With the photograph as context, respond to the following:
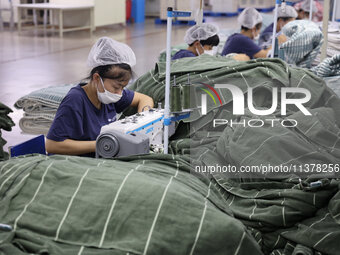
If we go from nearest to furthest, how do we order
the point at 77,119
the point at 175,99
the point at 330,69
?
the point at 175,99
the point at 77,119
the point at 330,69

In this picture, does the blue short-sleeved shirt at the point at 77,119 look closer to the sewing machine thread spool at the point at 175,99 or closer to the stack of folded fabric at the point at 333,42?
the sewing machine thread spool at the point at 175,99

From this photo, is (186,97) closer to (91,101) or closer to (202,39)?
(91,101)

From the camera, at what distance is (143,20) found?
40.6ft

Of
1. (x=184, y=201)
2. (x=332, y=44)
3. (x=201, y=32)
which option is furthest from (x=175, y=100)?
(x=332, y=44)

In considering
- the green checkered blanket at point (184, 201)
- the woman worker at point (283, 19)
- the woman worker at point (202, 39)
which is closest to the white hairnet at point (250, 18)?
the woman worker at point (283, 19)

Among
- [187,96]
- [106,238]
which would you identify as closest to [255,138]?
[187,96]

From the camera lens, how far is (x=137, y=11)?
39.5 ft

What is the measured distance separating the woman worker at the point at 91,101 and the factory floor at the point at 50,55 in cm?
125

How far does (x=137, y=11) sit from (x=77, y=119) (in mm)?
10209

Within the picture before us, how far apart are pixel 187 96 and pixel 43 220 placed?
887 millimetres

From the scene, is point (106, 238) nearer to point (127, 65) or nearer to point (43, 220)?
point (43, 220)

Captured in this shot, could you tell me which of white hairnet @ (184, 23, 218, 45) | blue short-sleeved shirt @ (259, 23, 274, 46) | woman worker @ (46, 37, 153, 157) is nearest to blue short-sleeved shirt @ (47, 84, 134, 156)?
woman worker @ (46, 37, 153, 157)

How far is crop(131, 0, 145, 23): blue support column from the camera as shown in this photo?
12.0 m

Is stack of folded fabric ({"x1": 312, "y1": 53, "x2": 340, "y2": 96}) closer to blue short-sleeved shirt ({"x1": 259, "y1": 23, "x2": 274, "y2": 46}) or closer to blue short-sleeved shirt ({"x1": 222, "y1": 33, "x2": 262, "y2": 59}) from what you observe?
blue short-sleeved shirt ({"x1": 222, "y1": 33, "x2": 262, "y2": 59})
